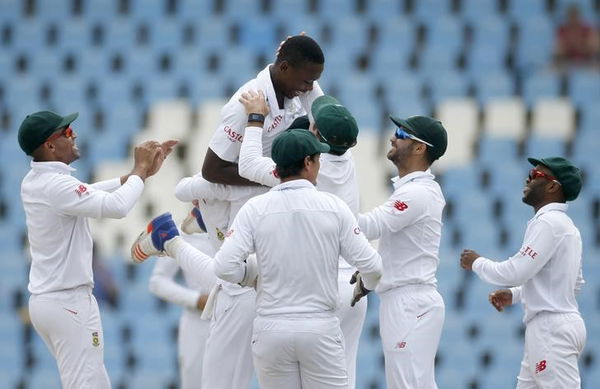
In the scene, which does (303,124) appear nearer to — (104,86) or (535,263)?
(535,263)

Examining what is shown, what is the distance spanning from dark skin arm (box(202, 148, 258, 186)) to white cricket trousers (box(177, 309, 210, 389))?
7.38 feet

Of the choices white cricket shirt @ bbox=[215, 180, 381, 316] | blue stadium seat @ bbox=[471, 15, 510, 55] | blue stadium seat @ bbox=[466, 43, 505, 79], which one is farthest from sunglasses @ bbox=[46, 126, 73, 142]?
blue stadium seat @ bbox=[471, 15, 510, 55]

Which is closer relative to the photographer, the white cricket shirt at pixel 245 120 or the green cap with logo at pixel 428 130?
the white cricket shirt at pixel 245 120

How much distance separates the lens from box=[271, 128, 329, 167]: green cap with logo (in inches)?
283

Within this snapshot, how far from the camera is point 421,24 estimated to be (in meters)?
16.9

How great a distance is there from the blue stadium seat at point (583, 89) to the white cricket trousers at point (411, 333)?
28.2ft

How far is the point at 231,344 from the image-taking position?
25.6 ft

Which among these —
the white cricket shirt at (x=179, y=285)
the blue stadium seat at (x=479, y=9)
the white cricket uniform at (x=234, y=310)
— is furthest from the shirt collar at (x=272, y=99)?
the blue stadium seat at (x=479, y=9)

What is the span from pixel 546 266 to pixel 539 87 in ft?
27.4

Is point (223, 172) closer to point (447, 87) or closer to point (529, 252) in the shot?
point (529, 252)

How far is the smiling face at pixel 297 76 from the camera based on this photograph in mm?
7883

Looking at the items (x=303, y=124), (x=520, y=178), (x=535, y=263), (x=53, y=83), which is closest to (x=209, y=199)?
(x=303, y=124)

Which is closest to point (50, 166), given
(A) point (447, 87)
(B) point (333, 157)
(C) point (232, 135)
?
(C) point (232, 135)

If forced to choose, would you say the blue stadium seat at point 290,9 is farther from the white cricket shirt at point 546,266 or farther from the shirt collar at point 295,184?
the shirt collar at point 295,184
